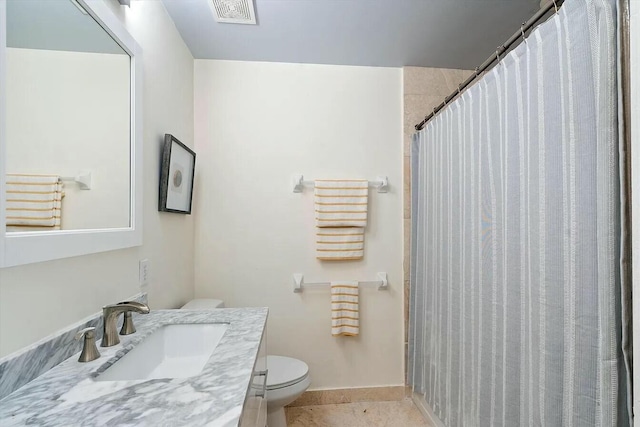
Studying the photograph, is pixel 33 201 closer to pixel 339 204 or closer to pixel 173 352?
pixel 173 352

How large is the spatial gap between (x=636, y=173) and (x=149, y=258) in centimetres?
165

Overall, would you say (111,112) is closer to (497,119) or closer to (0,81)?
(0,81)

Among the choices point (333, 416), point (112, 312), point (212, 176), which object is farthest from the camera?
point (212, 176)

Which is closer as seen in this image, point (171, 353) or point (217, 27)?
point (171, 353)

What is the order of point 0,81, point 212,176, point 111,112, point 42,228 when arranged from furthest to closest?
point 212,176 < point 111,112 < point 42,228 < point 0,81

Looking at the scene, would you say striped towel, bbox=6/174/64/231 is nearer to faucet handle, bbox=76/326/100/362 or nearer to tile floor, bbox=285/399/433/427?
faucet handle, bbox=76/326/100/362

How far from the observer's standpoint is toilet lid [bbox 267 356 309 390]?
147 centimetres

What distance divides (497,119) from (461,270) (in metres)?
0.67

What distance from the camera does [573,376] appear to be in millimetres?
777

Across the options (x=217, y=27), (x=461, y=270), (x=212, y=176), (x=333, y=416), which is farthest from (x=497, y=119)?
(x=333, y=416)

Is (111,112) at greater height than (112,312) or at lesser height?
greater

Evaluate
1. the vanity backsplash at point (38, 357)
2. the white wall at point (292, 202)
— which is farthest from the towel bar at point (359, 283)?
the vanity backsplash at point (38, 357)

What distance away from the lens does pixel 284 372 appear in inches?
61.7

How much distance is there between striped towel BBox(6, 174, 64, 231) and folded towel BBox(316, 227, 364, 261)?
1.41 m
